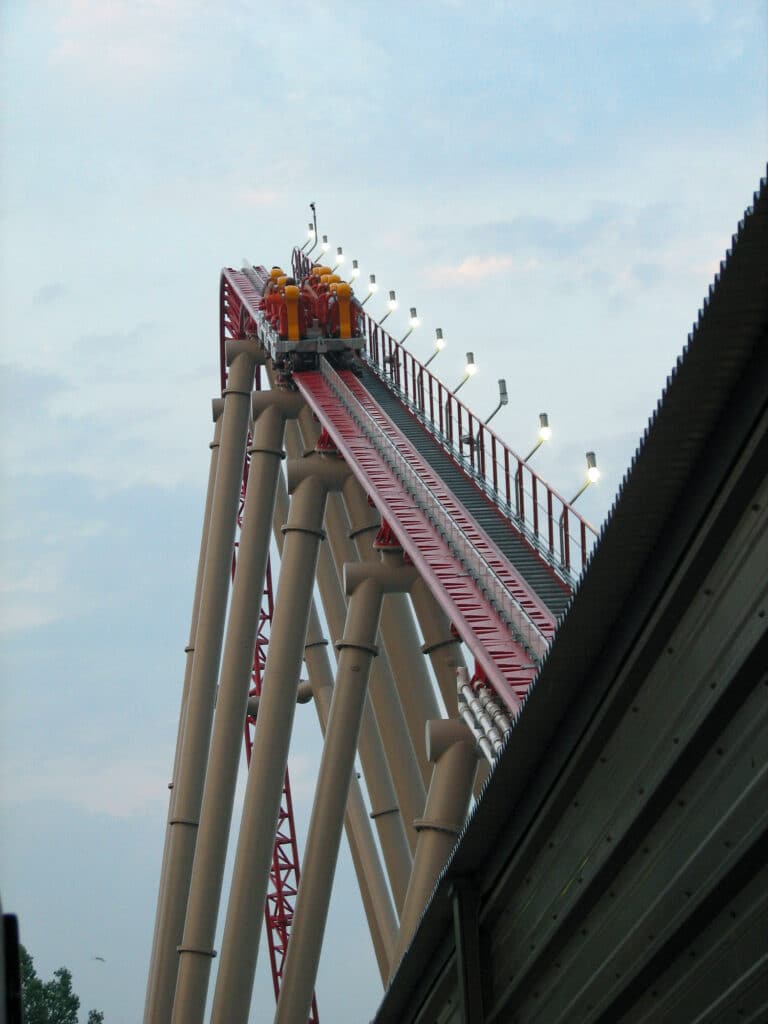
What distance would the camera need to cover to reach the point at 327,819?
78.8 ft

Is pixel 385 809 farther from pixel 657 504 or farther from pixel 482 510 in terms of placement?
pixel 657 504

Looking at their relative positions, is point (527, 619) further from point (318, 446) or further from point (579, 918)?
point (579, 918)

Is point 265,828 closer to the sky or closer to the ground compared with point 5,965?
closer to the sky

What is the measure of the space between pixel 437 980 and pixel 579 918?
1648 millimetres

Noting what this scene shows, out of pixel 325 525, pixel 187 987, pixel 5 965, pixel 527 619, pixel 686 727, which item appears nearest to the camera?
pixel 5 965

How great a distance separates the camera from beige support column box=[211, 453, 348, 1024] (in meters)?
25.8

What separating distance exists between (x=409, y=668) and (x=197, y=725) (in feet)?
24.7

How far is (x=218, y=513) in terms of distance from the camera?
114 ft

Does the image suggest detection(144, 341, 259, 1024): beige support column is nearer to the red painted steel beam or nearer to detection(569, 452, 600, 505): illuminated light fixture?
the red painted steel beam

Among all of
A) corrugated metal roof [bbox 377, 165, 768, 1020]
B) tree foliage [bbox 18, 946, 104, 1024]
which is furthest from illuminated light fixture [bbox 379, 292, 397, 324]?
tree foliage [bbox 18, 946, 104, 1024]

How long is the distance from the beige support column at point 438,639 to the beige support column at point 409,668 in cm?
35

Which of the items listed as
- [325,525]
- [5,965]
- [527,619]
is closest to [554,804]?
[5,965]

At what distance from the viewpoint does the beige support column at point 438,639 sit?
84.7 feet

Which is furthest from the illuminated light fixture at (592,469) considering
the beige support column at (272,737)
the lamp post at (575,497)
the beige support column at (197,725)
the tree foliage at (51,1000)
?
the tree foliage at (51,1000)
